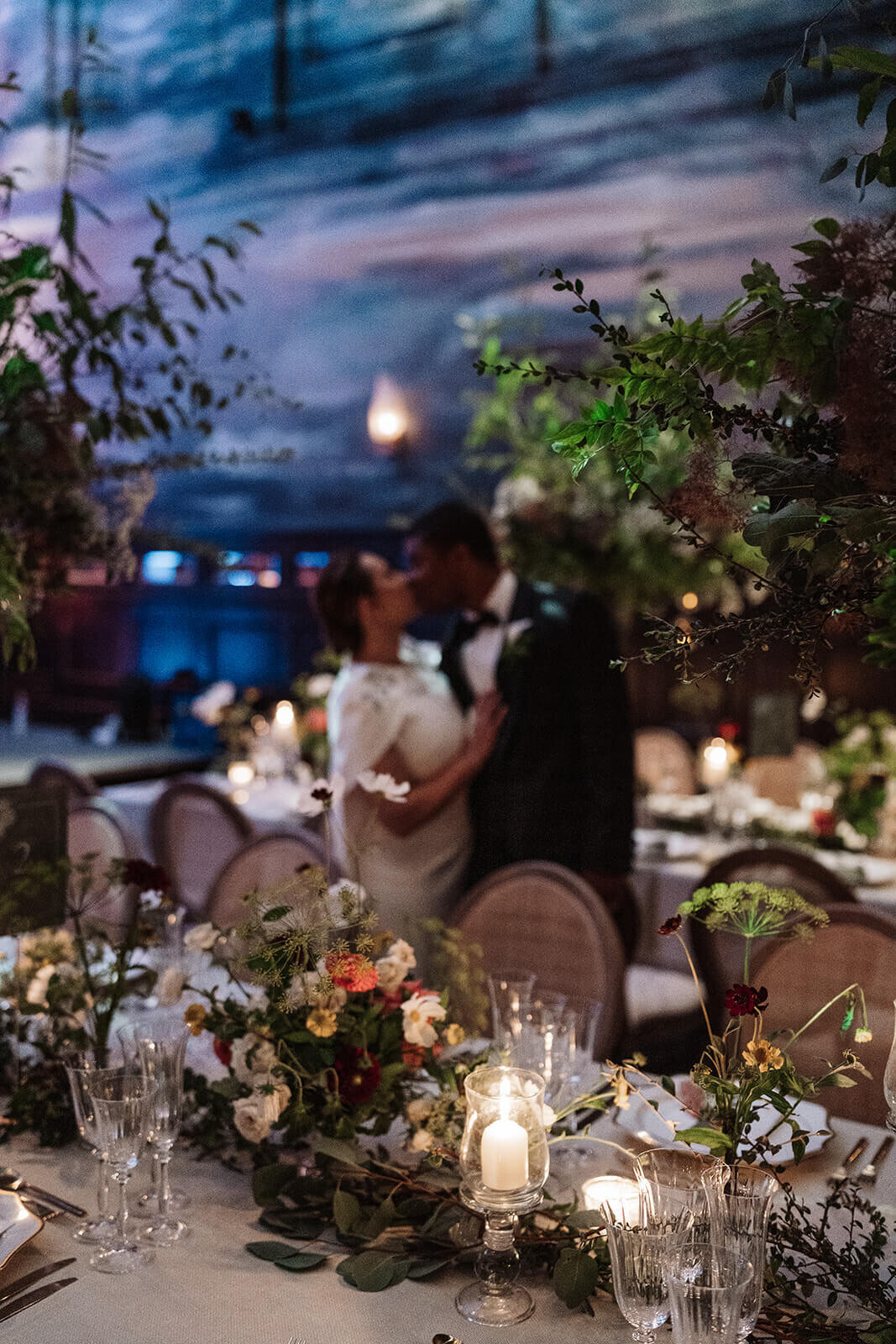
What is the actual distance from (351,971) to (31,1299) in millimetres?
A: 472

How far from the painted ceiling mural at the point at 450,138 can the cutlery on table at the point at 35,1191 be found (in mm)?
2767

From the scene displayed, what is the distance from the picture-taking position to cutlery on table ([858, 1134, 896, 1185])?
1527 mm

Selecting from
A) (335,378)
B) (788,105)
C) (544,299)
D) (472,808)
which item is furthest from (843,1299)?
(335,378)

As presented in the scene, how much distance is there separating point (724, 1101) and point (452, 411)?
24.2 feet

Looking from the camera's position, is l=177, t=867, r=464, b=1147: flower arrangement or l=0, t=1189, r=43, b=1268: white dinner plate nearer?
l=0, t=1189, r=43, b=1268: white dinner plate

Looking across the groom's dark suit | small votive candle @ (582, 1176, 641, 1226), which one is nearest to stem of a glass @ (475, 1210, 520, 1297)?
small votive candle @ (582, 1176, 641, 1226)

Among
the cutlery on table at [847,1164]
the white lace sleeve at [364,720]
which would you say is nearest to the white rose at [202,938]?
the cutlery on table at [847,1164]

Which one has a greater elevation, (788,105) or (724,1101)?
(788,105)

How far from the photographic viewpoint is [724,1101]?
4.12 feet

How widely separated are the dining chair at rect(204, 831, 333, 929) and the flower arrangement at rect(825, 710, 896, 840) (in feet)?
6.24

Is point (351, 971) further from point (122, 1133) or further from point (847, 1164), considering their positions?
point (847, 1164)

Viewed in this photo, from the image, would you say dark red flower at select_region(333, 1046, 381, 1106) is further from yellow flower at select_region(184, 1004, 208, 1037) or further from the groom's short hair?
the groom's short hair

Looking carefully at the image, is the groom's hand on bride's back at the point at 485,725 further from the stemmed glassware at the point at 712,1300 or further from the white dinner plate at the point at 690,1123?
the stemmed glassware at the point at 712,1300

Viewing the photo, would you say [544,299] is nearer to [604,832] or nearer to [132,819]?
[132,819]
